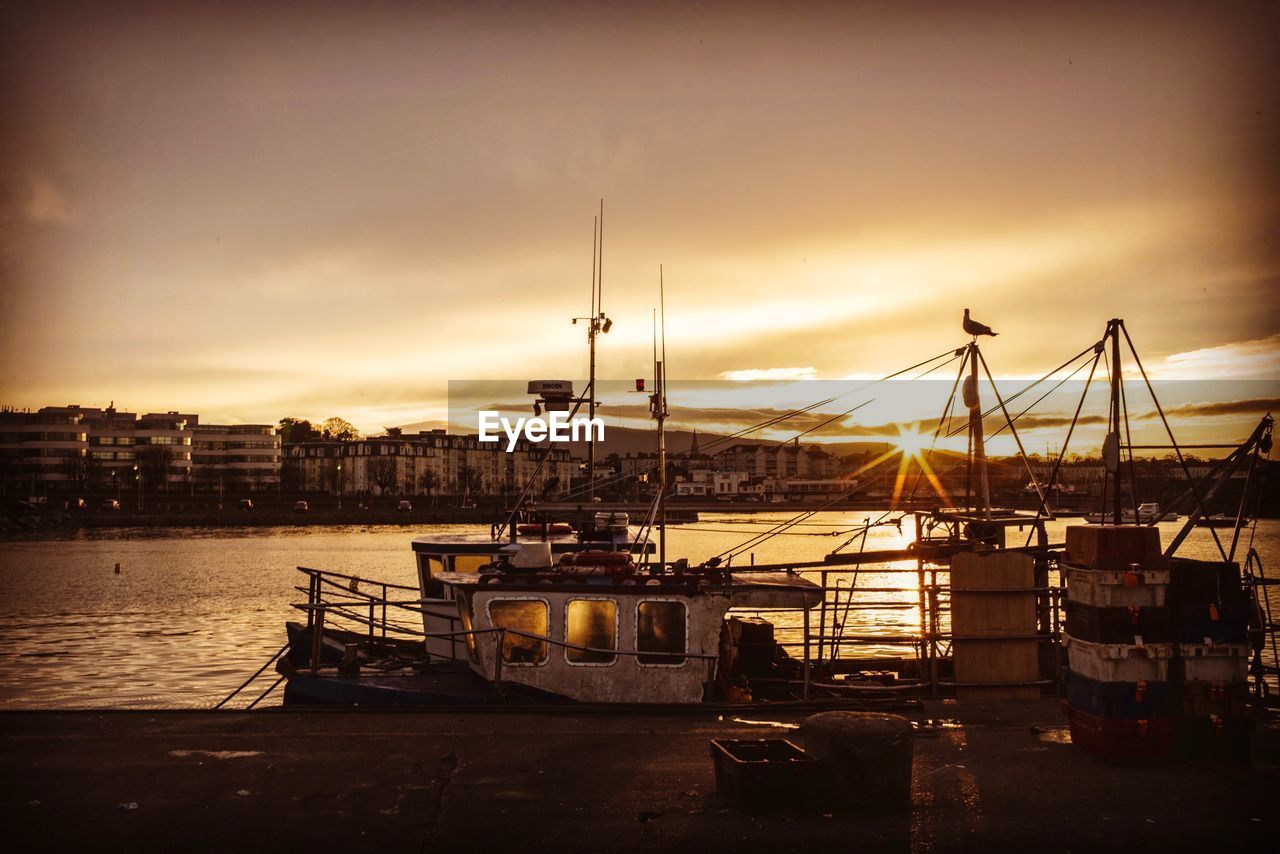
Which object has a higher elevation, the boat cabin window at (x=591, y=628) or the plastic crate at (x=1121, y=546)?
the plastic crate at (x=1121, y=546)

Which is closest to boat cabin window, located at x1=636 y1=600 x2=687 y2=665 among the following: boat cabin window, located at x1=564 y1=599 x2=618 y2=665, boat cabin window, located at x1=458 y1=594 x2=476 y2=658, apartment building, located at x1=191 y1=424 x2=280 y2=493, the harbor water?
boat cabin window, located at x1=564 y1=599 x2=618 y2=665

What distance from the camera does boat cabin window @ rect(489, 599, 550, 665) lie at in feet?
49.0

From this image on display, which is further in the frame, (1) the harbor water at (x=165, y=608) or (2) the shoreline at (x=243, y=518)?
(2) the shoreline at (x=243, y=518)

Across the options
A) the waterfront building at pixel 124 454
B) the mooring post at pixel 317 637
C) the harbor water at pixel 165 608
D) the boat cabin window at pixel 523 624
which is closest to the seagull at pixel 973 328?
the harbor water at pixel 165 608

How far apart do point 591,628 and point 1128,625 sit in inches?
294

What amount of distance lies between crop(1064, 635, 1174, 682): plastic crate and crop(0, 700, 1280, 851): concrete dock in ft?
3.42

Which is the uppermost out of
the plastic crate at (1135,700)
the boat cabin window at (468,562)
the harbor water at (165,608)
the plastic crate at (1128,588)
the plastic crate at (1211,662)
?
the plastic crate at (1128,588)

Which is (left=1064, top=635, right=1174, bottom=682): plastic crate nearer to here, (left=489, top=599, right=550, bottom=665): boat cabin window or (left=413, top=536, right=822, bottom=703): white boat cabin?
(left=413, top=536, right=822, bottom=703): white boat cabin

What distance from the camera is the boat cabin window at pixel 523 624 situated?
14922 millimetres

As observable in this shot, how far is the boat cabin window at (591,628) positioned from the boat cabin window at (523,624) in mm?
359

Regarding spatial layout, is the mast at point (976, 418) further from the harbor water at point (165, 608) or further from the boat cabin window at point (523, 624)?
the boat cabin window at point (523, 624)

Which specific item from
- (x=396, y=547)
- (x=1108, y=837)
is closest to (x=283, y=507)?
(x=396, y=547)

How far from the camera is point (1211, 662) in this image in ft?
36.5

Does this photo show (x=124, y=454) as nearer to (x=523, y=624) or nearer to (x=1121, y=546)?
(x=523, y=624)
